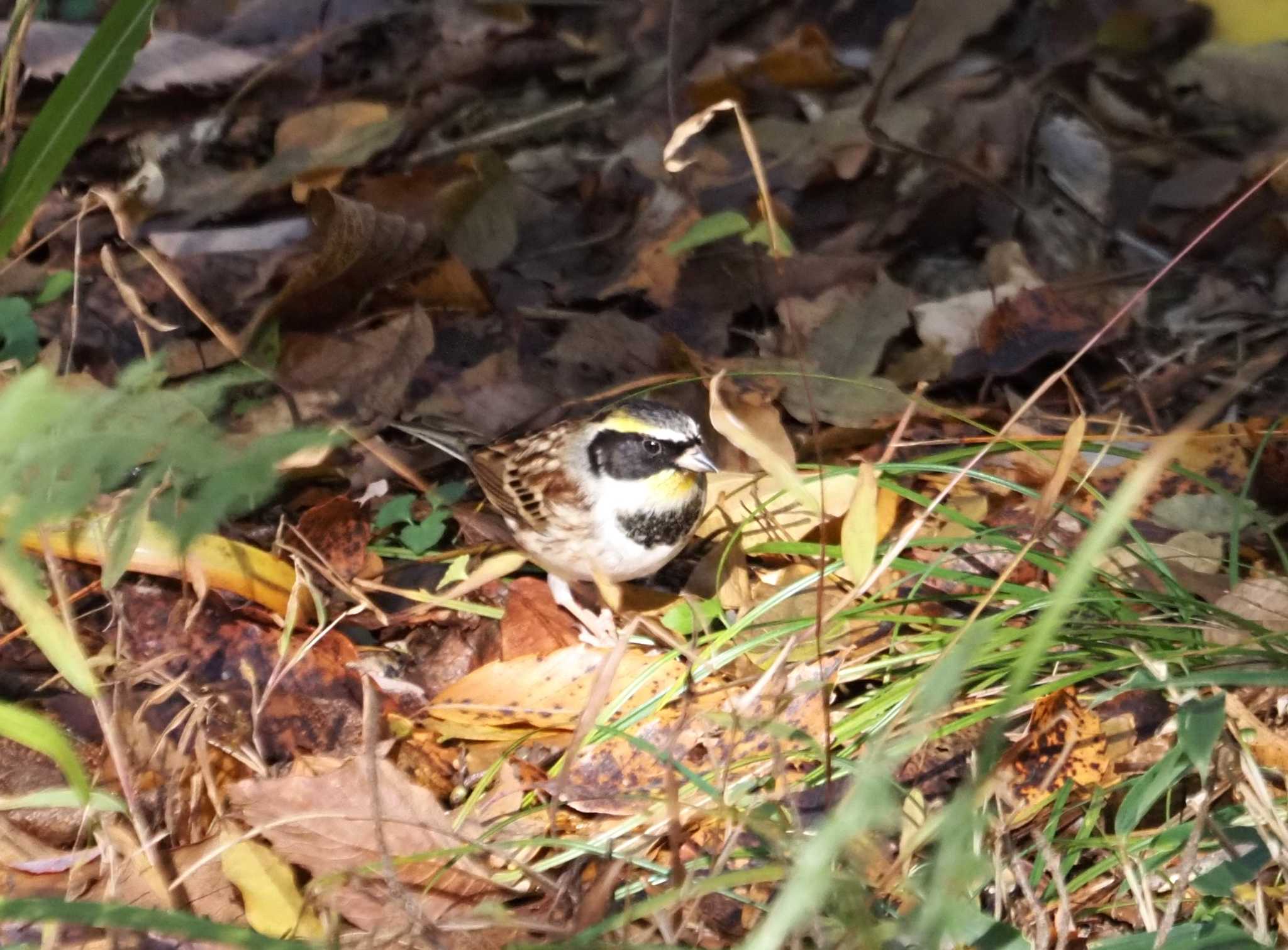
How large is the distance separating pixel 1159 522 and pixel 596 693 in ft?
5.36

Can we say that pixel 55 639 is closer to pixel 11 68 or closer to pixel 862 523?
pixel 862 523

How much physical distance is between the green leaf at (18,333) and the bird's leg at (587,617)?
1.69 meters

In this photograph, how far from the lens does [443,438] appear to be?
3.47m

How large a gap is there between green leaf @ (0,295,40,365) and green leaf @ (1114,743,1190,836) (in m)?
3.12

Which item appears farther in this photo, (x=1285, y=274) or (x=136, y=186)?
(x=136, y=186)

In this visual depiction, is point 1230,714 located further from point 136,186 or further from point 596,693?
point 136,186

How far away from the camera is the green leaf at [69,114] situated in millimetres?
2617

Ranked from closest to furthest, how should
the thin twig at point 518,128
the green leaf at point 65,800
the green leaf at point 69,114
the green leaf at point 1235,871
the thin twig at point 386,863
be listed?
the thin twig at point 386,863 → the green leaf at point 1235,871 → the green leaf at point 65,800 → the green leaf at point 69,114 → the thin twig at point 518,128

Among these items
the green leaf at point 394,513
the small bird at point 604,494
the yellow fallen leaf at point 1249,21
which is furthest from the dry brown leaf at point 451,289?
the yellow fallen leaf at point 1249,21

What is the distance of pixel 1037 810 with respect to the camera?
2219mm

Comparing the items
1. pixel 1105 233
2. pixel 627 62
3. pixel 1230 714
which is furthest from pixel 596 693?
pixel 627 62

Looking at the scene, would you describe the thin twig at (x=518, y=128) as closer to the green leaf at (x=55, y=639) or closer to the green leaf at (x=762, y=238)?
the green leaf at (x=762, y=238)

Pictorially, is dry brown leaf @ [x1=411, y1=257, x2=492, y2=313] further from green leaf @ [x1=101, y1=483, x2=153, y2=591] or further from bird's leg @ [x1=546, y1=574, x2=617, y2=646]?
green leaf @ [x1=101, y1=483, x2=153, y2=591]

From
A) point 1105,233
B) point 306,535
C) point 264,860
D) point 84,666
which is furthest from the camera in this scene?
point 1105,233
